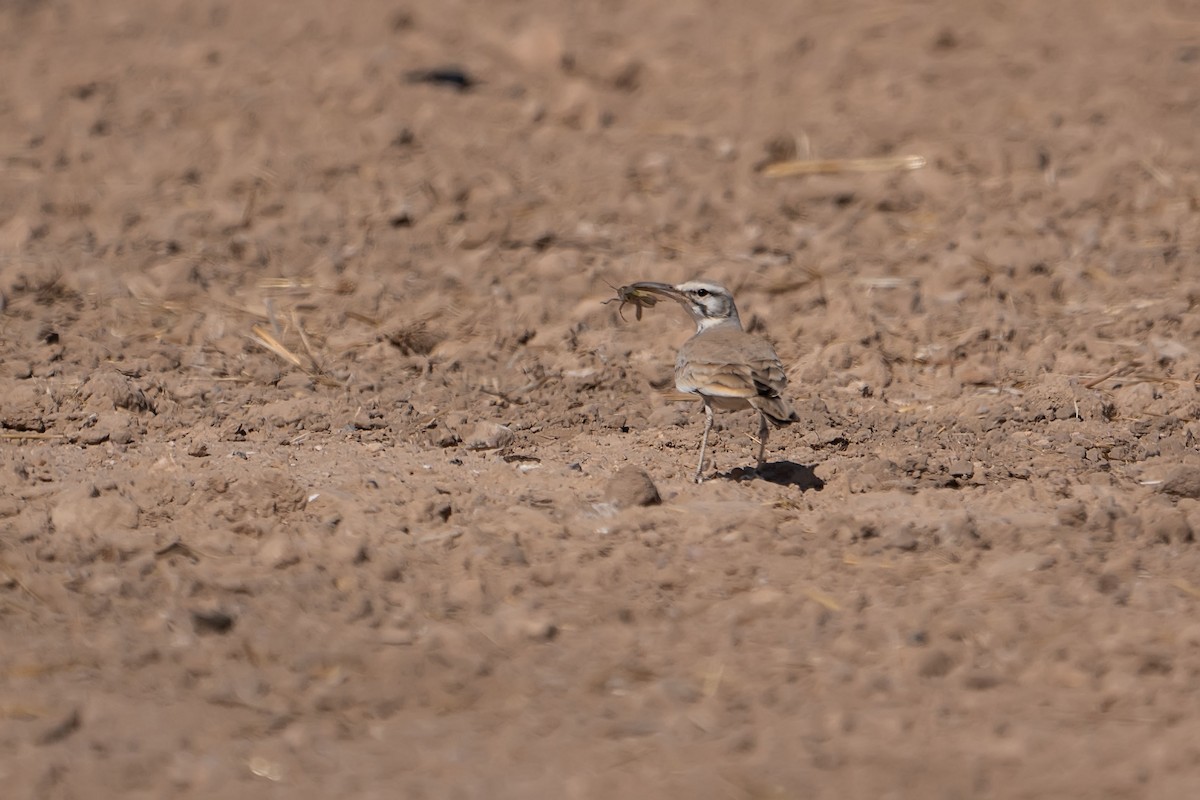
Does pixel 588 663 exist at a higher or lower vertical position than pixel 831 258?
lower

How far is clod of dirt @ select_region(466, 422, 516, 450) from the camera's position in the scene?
7223mm

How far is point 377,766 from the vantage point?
457 centimetres

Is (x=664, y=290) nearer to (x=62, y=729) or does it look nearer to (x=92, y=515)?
(x=92, y=515)

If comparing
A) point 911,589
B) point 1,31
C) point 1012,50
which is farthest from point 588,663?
point 1,31

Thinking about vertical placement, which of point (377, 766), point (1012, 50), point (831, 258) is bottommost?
point (377, 766)

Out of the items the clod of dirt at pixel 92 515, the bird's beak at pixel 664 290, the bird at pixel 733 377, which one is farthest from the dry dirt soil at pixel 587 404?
the bird's beak at pixel 664 290

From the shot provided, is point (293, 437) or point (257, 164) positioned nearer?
point (293, 437)

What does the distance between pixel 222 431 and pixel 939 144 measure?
5679mm

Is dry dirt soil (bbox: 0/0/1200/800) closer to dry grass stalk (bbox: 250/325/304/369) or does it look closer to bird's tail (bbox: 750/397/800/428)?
dry grass stalk (bbox: 250/325/304/369)

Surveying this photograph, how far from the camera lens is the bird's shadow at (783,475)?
6805 millimetres

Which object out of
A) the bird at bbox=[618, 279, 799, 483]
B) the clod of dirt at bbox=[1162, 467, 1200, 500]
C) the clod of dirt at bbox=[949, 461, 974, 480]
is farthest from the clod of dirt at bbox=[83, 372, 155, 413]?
the clod of dirt at bbox=[1162, 467, 1200, 500]

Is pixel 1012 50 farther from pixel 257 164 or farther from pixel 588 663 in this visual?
pixel 588 663

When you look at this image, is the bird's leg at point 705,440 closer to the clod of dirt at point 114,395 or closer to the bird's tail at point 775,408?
the bird's tail at point 775,408

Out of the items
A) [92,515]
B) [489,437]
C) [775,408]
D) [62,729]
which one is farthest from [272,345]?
[62,729]
